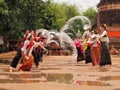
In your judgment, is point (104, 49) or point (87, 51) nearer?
point (104, 49)

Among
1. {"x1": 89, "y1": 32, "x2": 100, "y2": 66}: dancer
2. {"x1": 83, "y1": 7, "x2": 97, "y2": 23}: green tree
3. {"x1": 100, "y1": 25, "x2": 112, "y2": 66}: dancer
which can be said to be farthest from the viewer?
{"x1": 83, "y1": 7, "x2": 97, "y2": 23}: green tree

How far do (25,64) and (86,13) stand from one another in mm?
90469

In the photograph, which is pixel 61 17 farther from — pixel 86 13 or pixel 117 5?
pixel 117 5

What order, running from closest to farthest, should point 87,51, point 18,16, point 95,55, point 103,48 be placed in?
point 103,48 → point 95,55 → point 87,51 → point 18,16

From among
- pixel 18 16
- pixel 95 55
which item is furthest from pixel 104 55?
pixel 18 16

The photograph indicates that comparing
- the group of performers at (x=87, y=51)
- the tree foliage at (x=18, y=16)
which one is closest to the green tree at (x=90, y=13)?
the tree foliage at (x=18, y=16)

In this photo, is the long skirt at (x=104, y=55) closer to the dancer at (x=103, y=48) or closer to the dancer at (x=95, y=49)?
the dancer at (x=103, y=48)

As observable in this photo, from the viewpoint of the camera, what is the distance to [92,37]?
744 inches

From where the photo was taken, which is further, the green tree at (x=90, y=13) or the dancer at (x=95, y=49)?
the green tree at (x=90, y=13)

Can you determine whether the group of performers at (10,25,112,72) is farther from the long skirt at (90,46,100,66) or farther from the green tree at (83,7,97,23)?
the green tree at (83,7,97,23)

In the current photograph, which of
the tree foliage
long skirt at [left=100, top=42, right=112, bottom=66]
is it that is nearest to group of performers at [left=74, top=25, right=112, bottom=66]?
long skirt at [left=100, top=42, right=112, bottom=66]

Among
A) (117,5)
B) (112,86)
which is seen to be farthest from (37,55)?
(117,5)

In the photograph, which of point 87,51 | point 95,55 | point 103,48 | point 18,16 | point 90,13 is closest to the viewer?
point 103,48

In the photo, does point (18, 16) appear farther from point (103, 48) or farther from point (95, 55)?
point (103, 48)
